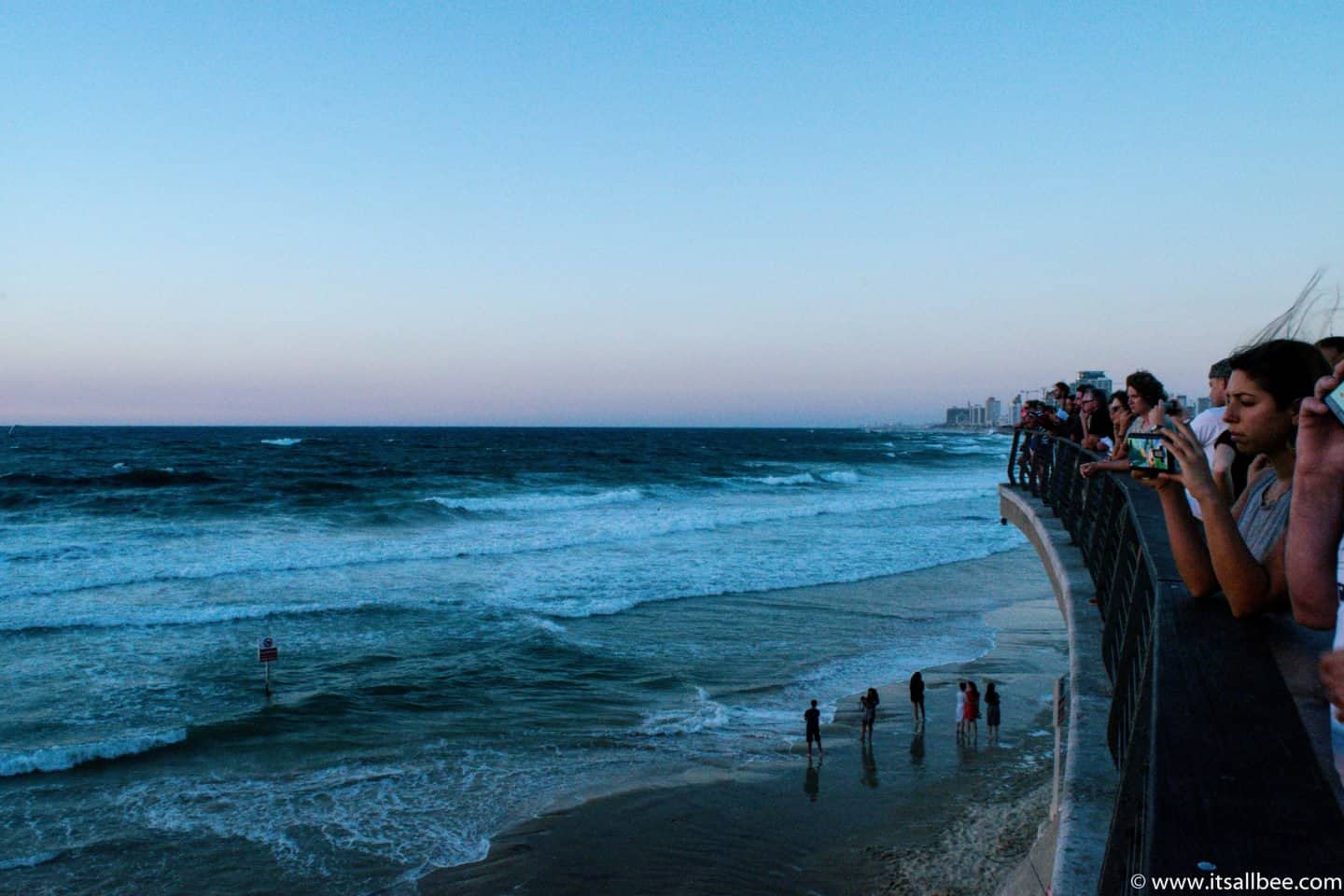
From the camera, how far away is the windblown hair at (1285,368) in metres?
2.64

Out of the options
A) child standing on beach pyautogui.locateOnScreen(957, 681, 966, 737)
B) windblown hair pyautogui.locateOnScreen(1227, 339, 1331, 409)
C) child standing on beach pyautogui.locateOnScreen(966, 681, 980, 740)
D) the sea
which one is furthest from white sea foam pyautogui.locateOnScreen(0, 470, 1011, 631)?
windblown hair pyautogui.locateOnScreen(1227, 339, 1331, 409)

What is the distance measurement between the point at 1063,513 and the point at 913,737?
501cm

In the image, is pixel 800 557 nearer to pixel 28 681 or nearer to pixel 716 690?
pixel 716 690

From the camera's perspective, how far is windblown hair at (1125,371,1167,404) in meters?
6.40

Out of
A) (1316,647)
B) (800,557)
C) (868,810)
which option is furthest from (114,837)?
(800,557)

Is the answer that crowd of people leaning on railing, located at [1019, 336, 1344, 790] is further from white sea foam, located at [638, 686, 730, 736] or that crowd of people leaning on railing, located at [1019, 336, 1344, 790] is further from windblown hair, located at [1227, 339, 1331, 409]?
white sea foam, located at [638, 686, 730, 736]

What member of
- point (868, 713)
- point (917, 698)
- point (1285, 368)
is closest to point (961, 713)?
point (917, 698)

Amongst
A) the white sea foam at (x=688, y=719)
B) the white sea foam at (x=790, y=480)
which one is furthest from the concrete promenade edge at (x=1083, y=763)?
the white sea foam at (x=790, y=480)

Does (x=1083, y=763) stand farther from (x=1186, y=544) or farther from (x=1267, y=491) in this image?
(x=1267, y=491)

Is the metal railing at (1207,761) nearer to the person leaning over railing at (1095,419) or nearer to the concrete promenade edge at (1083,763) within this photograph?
the concrete promenade edge at (1083,763)

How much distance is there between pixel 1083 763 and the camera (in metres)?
3.77

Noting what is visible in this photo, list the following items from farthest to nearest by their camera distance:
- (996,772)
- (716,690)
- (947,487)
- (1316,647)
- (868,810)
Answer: (947,487) → (716,690) → (996,772) → (868,810) → (1316,647)

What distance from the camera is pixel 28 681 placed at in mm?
15102

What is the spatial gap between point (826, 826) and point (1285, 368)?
8.98 m
